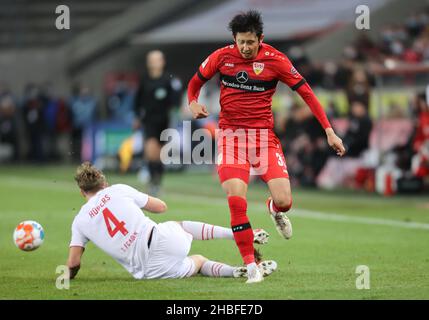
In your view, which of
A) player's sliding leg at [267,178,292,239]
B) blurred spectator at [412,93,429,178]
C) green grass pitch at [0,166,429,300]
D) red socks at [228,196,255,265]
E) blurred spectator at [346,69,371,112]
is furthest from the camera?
blurred spectator at [346,69,371,112]

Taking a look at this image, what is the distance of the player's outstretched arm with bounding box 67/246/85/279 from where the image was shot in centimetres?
935

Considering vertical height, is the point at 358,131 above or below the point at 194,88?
below

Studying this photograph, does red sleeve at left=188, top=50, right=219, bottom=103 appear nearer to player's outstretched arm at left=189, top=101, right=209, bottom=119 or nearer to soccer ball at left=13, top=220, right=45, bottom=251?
player's outstretched arm at left=189, top=101, right=209, bottom=119

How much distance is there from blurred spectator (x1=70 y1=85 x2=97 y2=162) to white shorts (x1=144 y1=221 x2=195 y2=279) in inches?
756

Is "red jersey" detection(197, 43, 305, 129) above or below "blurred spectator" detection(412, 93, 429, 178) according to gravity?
above

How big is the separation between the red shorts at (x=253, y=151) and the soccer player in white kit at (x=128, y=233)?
856 millimetres

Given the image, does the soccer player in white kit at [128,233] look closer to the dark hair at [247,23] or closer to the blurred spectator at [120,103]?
the dark hair at [247,23]

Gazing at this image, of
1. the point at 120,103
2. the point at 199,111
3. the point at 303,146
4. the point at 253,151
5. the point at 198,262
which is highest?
the point at 120,103

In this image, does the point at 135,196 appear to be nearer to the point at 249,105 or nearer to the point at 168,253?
the point at 168,253

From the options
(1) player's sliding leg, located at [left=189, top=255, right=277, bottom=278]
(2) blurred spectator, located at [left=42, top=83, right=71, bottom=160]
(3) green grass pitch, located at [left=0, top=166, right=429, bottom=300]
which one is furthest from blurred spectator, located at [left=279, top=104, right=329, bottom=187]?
(1) player's sliding leg, located at [left=189, top=255, right=277, bottom=278]

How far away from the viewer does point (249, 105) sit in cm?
991

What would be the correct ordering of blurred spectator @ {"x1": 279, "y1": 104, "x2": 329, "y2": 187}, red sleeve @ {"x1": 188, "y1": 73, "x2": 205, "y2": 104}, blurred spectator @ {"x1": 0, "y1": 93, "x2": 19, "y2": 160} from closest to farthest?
red sleeve @ {"x1": 188, "y1": 73, "x2": 205, "y2": 104} < blurred spectator @ {"x1": 279, "y1": 104, "x2": 329, "y2": 187} < blurred spectator @ {"x1": 0, "y1": 93, "x2": 19, "y2": 160}

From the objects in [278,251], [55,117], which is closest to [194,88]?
[278,251]

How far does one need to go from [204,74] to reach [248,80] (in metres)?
0.43
